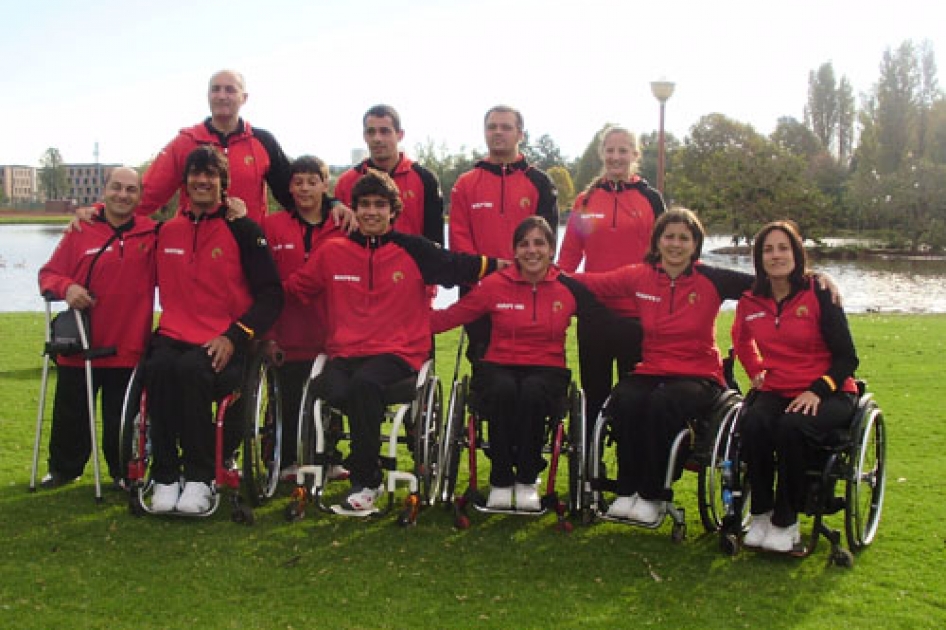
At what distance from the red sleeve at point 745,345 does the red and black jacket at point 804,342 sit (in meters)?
0.07

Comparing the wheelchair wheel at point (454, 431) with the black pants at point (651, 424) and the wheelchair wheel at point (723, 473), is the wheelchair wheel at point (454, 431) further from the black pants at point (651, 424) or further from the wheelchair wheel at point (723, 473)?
A: the wheelchair wheel at point (723, 473)

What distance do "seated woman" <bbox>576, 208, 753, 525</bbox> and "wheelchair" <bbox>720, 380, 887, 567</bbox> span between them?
A: 10.9 inches

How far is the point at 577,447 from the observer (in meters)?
3.96

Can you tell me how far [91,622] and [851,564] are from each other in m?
2.70

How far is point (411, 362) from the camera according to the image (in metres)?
4.28

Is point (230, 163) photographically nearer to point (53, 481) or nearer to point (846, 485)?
point (53, 481)

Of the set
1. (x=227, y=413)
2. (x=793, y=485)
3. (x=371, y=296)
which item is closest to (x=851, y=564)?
(x=793, y=485)

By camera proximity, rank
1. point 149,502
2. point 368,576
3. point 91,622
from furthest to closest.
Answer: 1. point 149,502
2. point 368,576
3. point 91,622

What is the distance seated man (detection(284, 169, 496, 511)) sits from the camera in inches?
168

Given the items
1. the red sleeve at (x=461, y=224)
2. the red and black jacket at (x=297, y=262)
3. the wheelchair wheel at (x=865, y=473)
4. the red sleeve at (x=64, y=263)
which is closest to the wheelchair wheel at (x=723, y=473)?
the wheelchair wheel at (x=865, y=473)

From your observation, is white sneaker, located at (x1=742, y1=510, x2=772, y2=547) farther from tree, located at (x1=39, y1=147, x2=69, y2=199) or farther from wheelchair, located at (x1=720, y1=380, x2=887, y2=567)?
tree, located at (x1=39, y1=147, x2=69, y2=199)

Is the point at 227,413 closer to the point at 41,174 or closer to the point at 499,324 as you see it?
the point at 499,324

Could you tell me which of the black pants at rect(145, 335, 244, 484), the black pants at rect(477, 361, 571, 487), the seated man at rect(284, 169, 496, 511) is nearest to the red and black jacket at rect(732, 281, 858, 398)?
the black pants at rect(477, 361, 571, 487)

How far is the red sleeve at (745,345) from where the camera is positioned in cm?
404
